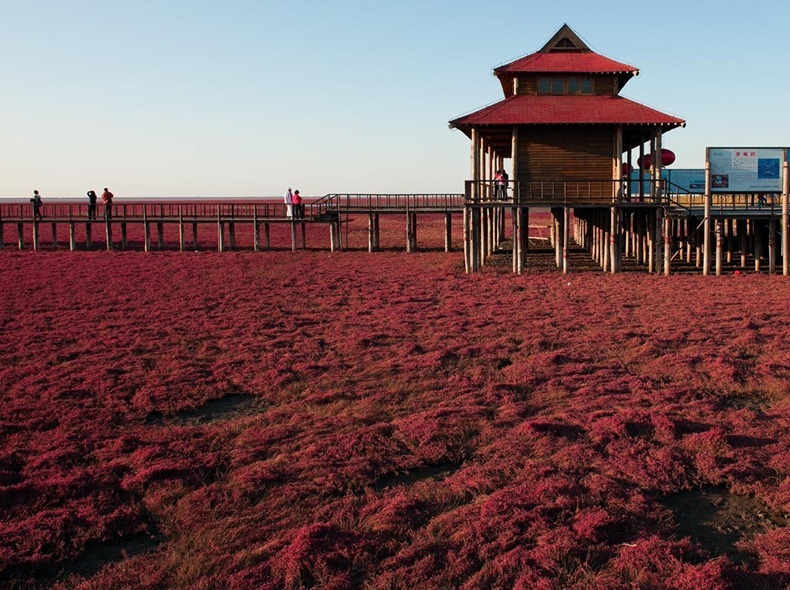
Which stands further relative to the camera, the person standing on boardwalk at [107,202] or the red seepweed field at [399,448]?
the person standing on boardwalk at [107,202]

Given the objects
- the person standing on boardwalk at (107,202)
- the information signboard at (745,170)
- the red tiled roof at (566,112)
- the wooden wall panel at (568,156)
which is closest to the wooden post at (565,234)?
the wooden wall panel at (568,156)

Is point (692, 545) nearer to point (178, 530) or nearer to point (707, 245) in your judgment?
point (178, 530)

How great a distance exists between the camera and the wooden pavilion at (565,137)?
101 feet

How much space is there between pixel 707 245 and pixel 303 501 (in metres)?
26.8

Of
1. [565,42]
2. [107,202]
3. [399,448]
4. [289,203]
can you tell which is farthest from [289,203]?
[399,448]

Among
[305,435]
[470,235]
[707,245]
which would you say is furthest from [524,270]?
[305,435]

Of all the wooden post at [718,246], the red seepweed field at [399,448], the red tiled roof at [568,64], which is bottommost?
the red seepweed field at [399,448]

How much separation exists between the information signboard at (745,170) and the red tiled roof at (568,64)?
5040 millimetres

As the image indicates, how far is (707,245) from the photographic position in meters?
32.2

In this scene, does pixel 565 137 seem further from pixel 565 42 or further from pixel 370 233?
pixel 370 233

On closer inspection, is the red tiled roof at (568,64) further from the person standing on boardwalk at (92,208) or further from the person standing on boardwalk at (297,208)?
the person standing on boardwalk at (92,208)

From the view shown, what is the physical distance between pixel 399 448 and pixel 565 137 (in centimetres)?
2252

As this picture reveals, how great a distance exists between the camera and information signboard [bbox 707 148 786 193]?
1209 inches

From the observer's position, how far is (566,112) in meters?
31.2
